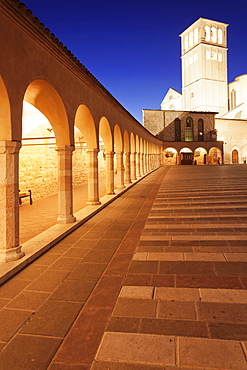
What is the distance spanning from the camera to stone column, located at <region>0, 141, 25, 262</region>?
420cm

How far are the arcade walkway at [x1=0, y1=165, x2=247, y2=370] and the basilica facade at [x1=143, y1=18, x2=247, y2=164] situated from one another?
120 feet

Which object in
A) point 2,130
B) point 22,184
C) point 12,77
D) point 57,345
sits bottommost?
point 57,345

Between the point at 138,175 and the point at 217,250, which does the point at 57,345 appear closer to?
the point at 217,250

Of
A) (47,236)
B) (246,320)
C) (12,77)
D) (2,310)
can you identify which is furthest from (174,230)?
(12,77)

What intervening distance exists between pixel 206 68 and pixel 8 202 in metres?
59.4

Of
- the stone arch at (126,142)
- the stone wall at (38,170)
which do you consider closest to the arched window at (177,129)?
the stone arch at (126,142)

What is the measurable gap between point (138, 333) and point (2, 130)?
3.48m

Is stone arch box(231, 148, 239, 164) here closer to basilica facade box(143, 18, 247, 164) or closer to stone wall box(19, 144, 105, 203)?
basilica facade box(143, 18, 247, 164)

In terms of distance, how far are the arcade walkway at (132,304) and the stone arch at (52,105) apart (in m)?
2.68

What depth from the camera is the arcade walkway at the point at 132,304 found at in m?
2.16

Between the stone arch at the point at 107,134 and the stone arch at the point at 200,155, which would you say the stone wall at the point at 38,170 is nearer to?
the stone arch at the point at 107,134

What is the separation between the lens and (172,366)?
202 centimetres

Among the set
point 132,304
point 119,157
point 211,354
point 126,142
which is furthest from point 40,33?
point 126,142

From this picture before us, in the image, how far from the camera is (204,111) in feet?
154
